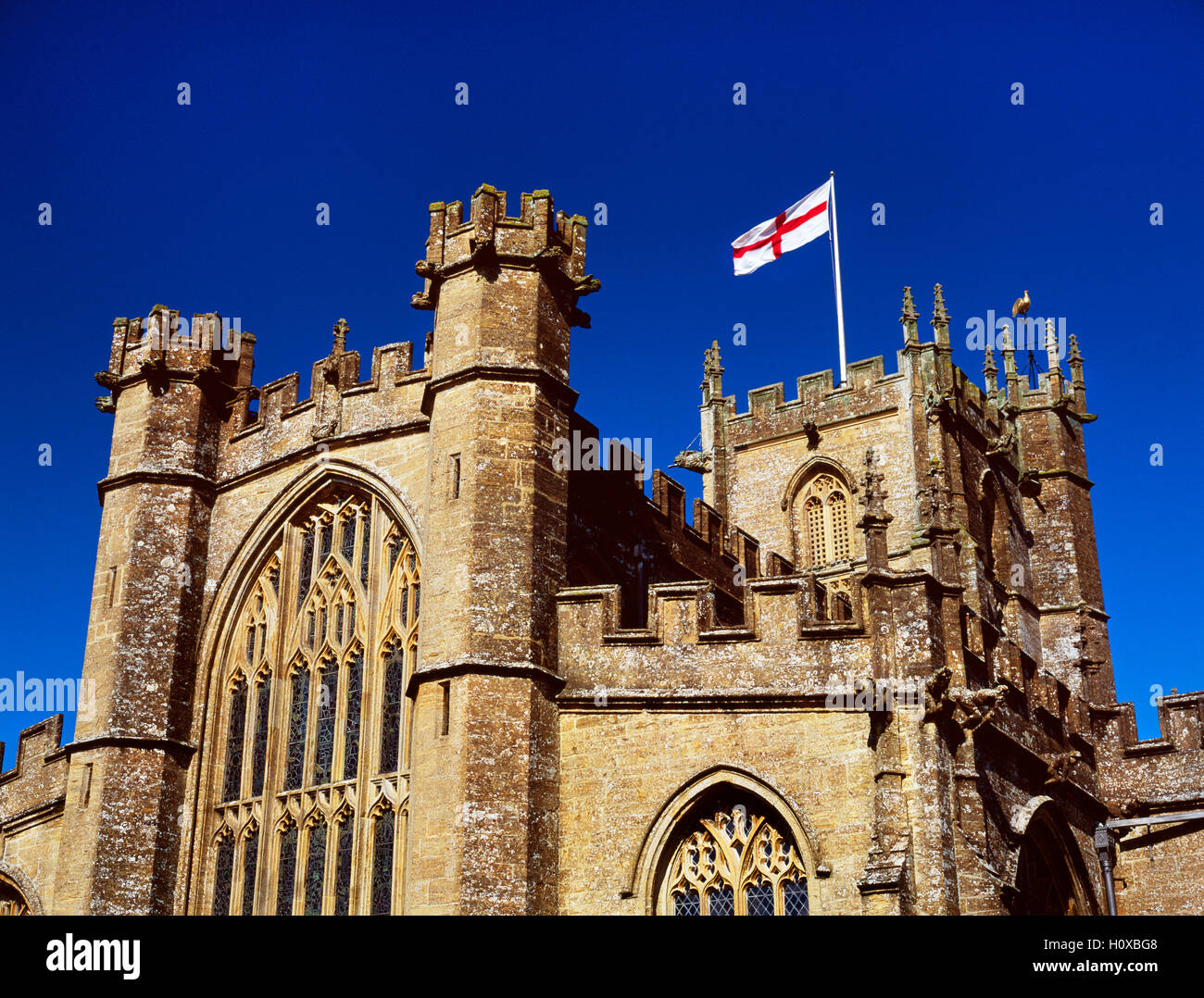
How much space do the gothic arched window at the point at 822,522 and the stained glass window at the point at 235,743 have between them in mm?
19914

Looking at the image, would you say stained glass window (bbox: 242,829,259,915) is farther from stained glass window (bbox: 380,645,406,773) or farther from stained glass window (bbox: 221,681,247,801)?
stained glass window (bbox: 380,645,406,773)

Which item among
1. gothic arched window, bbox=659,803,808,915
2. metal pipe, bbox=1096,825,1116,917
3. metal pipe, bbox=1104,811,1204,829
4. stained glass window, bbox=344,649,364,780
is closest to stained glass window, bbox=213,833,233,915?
stained glass window, bbox=344,649,364,780

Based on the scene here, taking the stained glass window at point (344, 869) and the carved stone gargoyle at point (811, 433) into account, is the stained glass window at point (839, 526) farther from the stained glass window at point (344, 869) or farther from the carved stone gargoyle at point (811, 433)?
the stained glass window at point (344, 869)

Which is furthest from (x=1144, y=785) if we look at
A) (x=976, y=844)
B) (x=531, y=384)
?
(x=531, y=384)

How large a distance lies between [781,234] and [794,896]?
20.5 m

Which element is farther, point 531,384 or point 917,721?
point 531,384

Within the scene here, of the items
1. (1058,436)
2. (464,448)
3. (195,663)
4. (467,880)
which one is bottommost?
(467,880)

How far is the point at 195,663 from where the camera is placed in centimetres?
2219

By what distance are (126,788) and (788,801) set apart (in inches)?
367

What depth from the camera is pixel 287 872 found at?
20234mm

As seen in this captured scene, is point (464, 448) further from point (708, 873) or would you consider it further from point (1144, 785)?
point (1144, 785)

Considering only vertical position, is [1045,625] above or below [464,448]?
above

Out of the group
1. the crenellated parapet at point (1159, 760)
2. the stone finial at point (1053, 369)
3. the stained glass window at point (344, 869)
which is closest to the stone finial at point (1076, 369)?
the stone finial at point (1053, 369)

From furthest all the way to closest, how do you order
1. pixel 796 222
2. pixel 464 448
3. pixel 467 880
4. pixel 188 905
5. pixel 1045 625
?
pixel 1045 625
pixel 796 222
pixel 188 905
pixel 464 448
pixel 467 880
